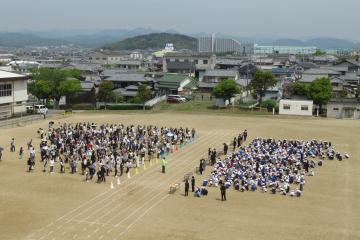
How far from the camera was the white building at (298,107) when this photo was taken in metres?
50.8

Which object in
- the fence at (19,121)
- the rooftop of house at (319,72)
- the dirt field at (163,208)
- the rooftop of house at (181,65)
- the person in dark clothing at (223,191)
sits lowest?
the dirt field at (163,208)

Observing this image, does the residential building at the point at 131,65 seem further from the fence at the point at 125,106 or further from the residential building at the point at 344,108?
the residential building at the point at 344,108

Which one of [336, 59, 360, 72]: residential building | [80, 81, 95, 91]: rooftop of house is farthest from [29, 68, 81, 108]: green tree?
[336, 59, 360, 72]: residential building

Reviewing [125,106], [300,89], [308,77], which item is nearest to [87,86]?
[125,106]

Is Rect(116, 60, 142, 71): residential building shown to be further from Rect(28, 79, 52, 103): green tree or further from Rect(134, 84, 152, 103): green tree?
Rect(28, 79, 52, 103): green tree

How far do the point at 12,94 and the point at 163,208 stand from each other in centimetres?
3319

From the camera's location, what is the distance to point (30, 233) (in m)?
17.4

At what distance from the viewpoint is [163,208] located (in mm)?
20500

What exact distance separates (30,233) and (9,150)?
1602 cm

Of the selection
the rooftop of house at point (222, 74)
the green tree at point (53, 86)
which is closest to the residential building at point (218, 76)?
the rooftop of house at point (222, 74)

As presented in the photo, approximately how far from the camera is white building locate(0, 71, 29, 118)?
47281 mm

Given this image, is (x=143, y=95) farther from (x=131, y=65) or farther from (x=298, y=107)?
(x=131, y=65)

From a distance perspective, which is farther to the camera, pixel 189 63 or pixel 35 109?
pixel 189 63

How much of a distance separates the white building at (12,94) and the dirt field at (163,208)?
18712 millimetres
